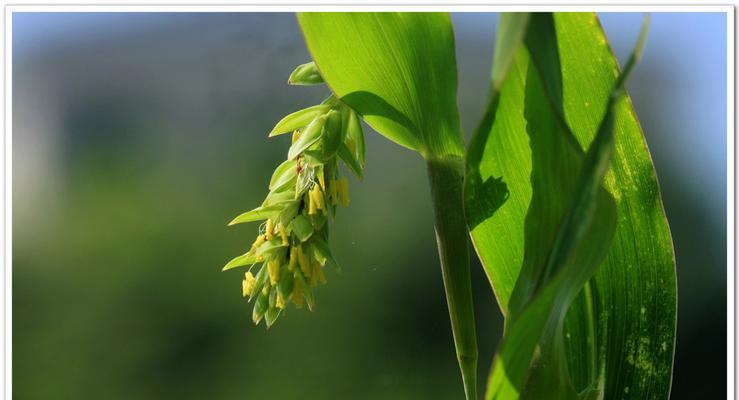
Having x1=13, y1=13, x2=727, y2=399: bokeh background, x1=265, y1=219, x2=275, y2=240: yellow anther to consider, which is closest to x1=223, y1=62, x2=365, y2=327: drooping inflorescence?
x1=265, y1=219, x2=275, y2=240: yellow anther

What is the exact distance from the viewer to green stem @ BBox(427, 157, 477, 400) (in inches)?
16.4

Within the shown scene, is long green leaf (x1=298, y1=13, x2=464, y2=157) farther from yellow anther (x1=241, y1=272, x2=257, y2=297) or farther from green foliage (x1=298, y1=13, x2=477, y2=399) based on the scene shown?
yellow anther (x1=241, y1=272, x2=257, y2=297)

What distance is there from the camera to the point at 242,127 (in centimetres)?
175

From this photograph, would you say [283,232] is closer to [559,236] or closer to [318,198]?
[318,198]

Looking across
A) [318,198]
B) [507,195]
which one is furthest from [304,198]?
[507,195]

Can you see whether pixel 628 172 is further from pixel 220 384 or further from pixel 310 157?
pixel 220 384

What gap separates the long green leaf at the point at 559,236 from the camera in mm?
332

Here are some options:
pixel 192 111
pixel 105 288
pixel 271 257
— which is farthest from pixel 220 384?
pixel 271 257

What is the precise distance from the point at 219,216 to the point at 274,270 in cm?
185

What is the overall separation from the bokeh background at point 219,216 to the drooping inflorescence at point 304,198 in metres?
0.20

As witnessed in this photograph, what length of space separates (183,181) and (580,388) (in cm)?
159

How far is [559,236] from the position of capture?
31 centimetres

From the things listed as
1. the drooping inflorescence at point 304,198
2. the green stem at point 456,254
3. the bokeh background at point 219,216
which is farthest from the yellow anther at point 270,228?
the bokeh background at point 219,216

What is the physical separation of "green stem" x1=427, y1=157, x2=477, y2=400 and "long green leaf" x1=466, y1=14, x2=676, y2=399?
0.01m
